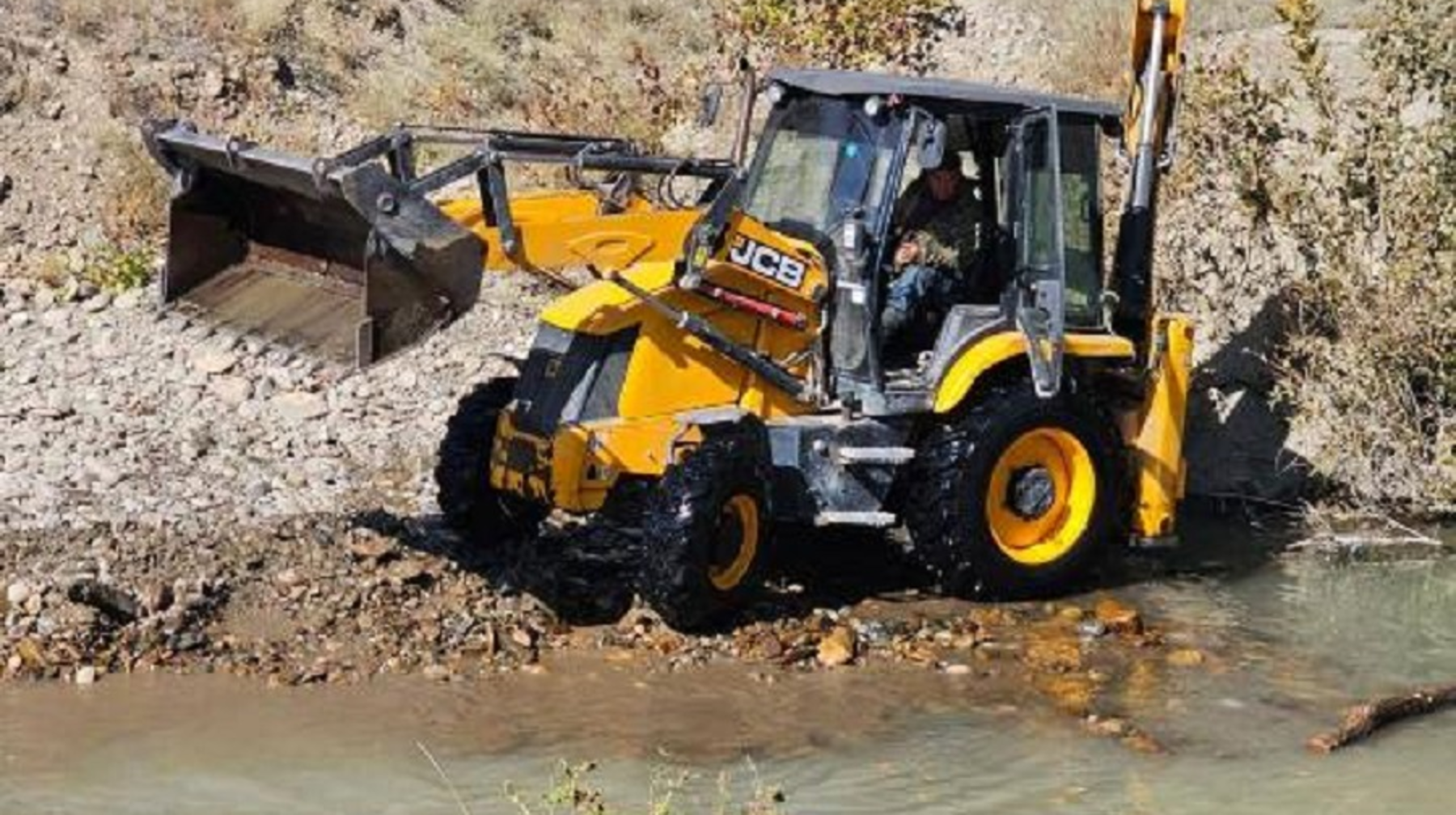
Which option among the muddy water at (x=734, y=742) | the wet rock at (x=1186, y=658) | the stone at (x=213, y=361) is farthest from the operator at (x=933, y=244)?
the stone at (x=213, y=361)

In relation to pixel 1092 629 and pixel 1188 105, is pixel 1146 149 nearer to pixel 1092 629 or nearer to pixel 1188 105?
pixel 1092 629

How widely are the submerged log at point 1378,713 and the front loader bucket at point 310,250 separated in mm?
3676

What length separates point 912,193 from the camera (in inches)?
384

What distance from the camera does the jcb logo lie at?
9258 mm

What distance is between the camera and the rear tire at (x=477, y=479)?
32.7 feet

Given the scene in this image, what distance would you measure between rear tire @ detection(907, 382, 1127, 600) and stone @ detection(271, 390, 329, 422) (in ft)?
12.9

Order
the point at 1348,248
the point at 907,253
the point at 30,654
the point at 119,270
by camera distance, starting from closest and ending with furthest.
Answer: the point at 30,654 < the point at 907,253 < the point at 1348,248 < the point at 119,270

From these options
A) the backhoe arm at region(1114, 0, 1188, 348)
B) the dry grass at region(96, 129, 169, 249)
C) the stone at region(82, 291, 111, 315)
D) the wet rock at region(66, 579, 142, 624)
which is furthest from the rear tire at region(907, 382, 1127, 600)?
the dry grass at region(96, 129, 169, 249)

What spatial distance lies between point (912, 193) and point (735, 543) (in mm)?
1802

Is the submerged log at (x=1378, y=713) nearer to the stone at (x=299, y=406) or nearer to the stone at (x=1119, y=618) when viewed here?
the stone at (x=1119, y=618)

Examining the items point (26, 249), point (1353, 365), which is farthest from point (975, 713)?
point (26, 249)

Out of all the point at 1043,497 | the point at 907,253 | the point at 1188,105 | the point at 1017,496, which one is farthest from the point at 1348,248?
the point at 907,253

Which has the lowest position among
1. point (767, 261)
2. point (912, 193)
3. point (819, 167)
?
point (767, 261)

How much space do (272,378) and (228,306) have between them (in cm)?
343
